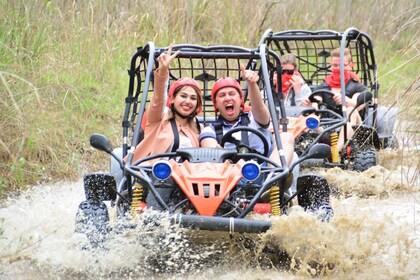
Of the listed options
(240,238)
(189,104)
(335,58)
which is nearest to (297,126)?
(335,58)

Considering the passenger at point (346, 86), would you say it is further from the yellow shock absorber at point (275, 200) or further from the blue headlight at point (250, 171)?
the blue headlight at point (250, 171)

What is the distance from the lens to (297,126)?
9297 millimetres

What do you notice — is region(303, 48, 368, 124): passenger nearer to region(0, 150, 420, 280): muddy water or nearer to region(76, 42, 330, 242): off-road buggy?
region(76, 42, 330, 242): off-road buggy

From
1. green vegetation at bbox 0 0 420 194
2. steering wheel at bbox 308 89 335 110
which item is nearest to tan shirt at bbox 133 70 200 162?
green vegetation at bbox 0 0 420 194

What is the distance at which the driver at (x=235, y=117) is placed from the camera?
6613 millimetres

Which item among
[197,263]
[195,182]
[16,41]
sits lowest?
[197,263]

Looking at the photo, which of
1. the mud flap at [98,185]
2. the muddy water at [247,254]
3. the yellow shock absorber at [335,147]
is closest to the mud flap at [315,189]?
the muddy water at [247,254]

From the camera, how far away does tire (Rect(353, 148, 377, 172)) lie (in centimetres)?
933

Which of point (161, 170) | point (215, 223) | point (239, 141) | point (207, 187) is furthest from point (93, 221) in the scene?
point (239, 141)

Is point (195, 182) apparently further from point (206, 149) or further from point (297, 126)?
point (297, 126)

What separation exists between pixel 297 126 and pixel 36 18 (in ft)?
10.1

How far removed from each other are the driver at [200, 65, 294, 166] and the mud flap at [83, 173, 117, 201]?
0.80 m

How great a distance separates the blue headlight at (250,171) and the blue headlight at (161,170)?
497 millimetres

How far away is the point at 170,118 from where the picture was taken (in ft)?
21.7
